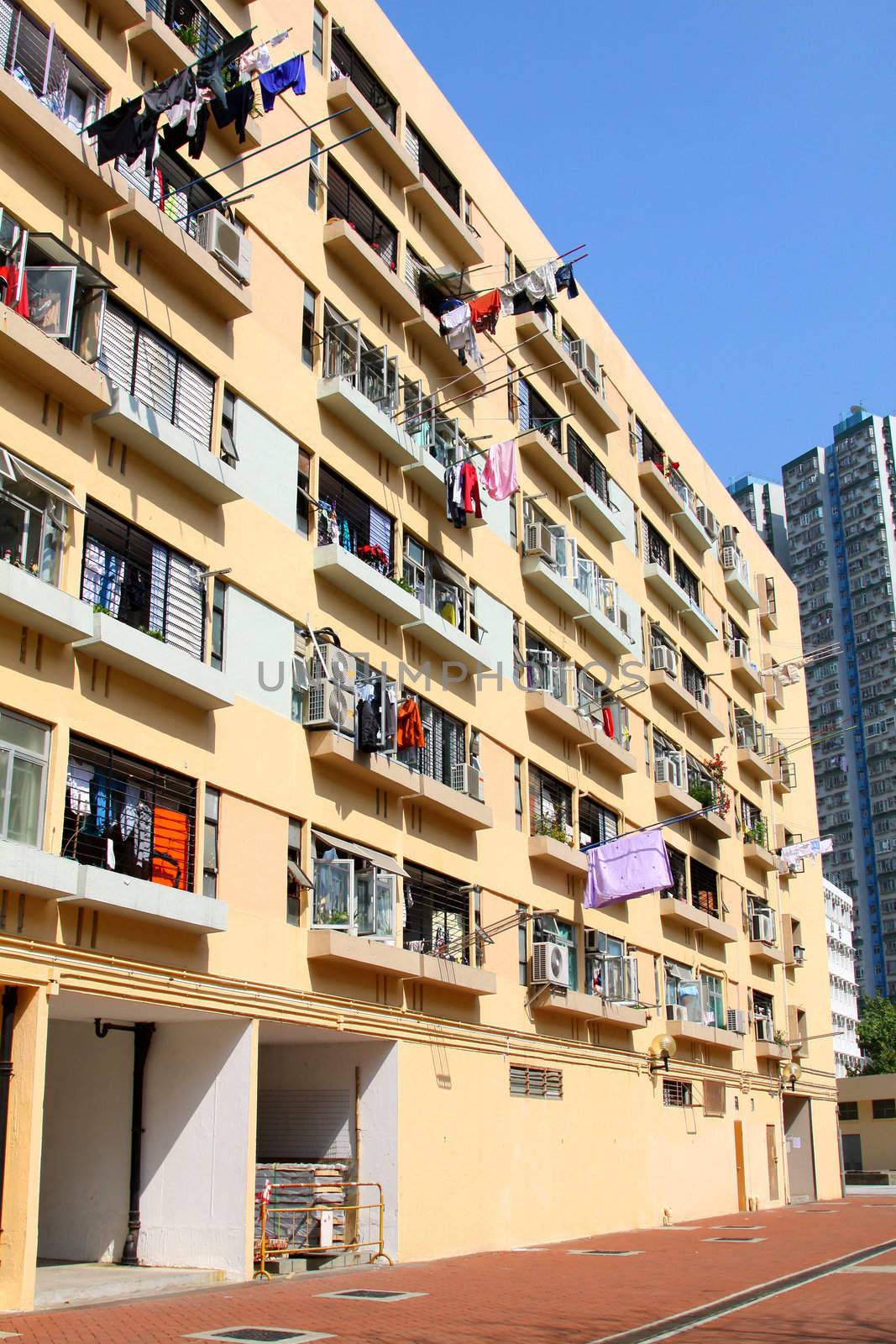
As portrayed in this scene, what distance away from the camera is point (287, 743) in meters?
20.6

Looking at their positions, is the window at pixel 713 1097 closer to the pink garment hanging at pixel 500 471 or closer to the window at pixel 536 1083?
the window at pixel 536 1083

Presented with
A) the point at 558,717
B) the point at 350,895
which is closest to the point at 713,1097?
the point at 558,717

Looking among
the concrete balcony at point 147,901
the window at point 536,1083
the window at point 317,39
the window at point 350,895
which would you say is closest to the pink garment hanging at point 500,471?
the window at point 317,39

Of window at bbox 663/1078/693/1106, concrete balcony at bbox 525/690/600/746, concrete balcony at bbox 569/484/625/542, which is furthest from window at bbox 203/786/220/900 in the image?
window at bbox 663/1078/693/1106

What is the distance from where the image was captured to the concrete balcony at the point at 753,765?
46.3m

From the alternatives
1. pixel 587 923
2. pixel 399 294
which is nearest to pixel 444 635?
→ pixel 399 294

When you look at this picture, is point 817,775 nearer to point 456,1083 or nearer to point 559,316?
point 559,316

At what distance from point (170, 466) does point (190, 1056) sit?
8.46m

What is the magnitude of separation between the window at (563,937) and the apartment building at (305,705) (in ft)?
0.33

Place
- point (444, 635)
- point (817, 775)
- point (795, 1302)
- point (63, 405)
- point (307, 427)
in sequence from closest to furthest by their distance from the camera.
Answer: point (795, 1302) → point (63, 405) → point (307, 427) → point (444, 635) → point (817, 775)

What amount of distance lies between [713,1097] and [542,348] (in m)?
21.4

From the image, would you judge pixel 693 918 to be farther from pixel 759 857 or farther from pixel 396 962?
pixel 396 962

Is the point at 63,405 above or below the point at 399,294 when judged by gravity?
below

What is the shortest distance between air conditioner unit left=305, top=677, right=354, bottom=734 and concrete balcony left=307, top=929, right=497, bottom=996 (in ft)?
10.8
